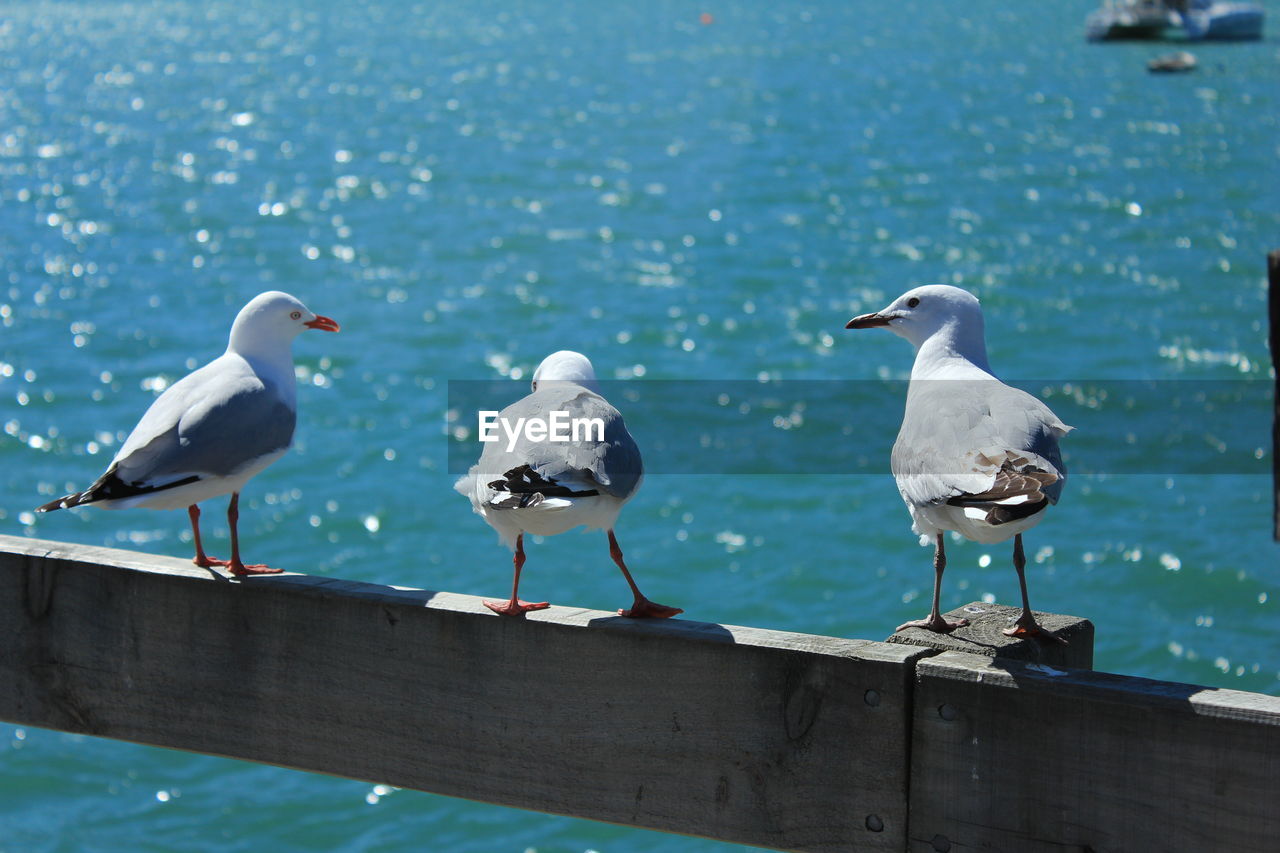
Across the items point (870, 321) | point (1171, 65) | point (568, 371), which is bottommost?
point (568, 371)

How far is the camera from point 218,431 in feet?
13.7

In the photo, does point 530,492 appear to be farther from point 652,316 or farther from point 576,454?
point 652,316

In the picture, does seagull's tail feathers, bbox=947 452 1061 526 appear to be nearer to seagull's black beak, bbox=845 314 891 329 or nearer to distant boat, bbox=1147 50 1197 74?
seagull's black beak, bbox=845 314 891 329

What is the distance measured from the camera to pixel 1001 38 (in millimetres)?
53531

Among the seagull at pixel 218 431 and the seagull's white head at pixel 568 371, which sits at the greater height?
the seagull's white head at pixel 568 371

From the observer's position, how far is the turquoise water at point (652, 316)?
9.62 metres

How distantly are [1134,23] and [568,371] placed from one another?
181ft

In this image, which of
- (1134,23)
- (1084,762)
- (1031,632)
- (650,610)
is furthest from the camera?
(1134,23)

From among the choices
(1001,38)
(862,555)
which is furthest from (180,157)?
(1001,38)

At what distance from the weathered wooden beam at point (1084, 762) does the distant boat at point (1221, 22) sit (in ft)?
188

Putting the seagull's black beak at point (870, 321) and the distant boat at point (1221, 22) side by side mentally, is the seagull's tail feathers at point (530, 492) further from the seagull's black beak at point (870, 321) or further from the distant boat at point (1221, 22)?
the distant boat at point (1221, 22)

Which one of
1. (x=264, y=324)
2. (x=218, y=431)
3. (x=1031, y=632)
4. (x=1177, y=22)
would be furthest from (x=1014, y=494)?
(x=1177, y=22)

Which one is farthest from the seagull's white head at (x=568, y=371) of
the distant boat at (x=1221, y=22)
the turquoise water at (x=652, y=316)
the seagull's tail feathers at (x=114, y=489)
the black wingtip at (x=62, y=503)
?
the distant boat at (x=1221, y=22)

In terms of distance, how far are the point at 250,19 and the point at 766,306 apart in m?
61.4
